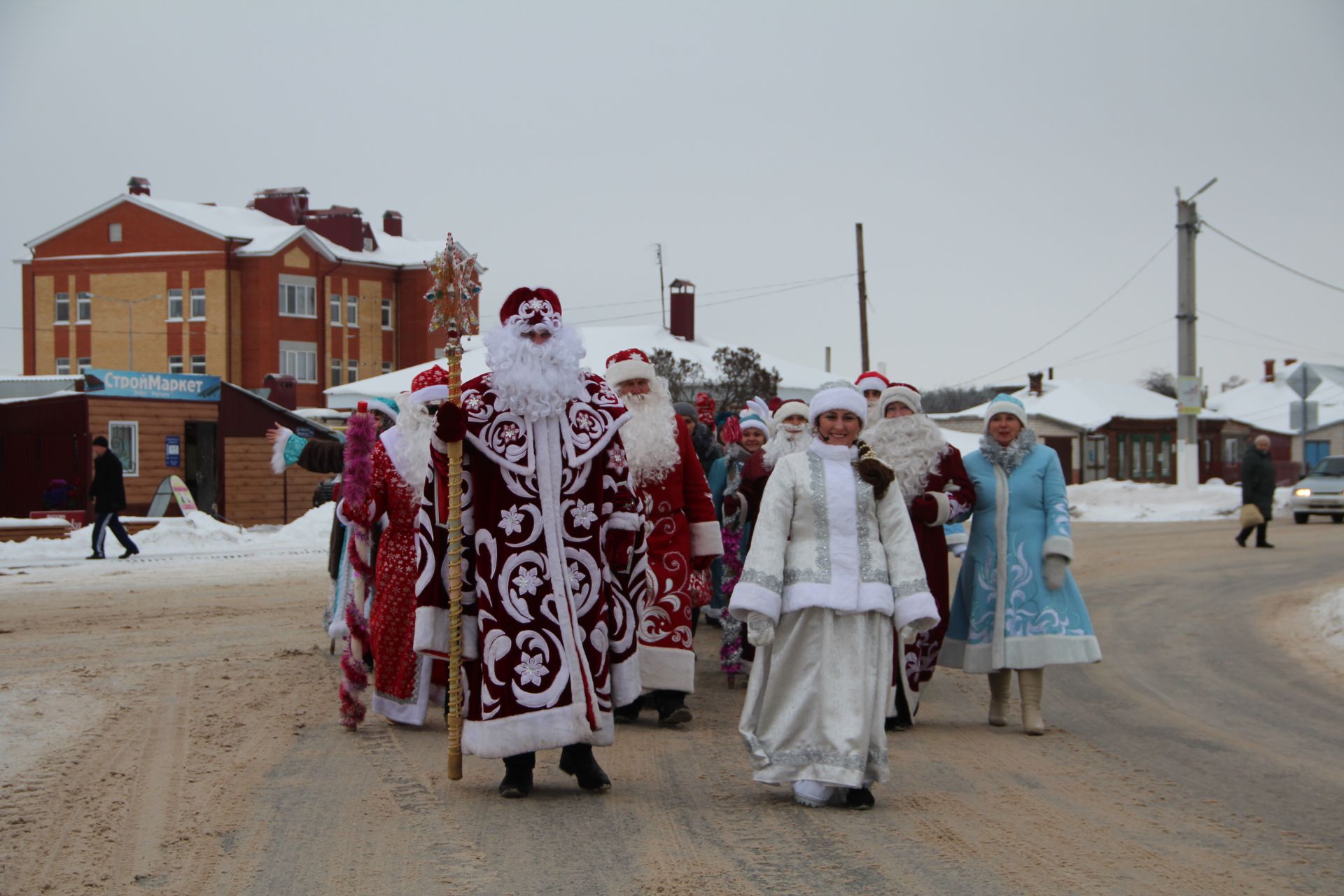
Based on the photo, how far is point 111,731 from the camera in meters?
7.89

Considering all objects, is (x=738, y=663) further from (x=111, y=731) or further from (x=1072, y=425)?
(x=1072, y=425)

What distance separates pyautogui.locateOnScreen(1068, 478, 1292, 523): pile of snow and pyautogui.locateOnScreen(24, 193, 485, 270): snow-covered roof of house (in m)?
29.8

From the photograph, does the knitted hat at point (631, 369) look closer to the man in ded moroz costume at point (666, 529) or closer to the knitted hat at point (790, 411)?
the man in ded moroz costume at point (666, 529)

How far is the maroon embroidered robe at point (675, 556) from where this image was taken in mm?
8094

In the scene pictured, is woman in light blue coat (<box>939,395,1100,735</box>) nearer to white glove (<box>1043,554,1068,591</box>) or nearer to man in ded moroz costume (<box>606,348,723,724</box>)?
white glove (<box>1043,554,1068,591</box>)

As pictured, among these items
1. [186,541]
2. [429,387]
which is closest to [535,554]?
[429,387]

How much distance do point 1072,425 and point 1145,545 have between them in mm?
37991

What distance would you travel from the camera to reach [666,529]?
852cm

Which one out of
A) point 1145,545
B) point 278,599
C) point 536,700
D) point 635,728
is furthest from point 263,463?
point 536,700

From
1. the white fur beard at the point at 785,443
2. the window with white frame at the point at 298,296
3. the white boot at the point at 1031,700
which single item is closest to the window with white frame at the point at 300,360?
the window with white frame at the point at 298,296

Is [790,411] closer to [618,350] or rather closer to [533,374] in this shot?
[533,374]

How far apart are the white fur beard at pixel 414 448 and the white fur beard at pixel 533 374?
1886 millimetres

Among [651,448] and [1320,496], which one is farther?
[1320,496]

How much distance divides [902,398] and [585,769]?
329 cm
